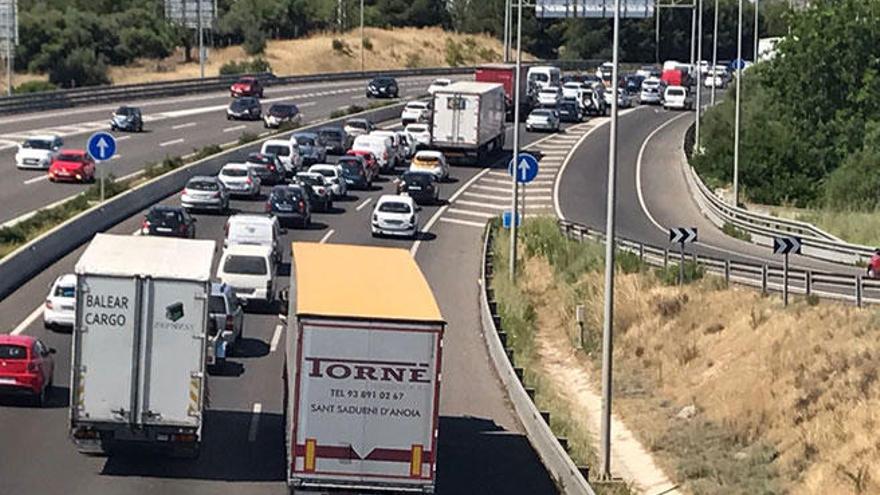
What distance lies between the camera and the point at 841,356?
39781mm

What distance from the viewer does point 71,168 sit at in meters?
63.3

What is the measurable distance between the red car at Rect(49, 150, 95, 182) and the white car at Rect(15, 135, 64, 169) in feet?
6.90

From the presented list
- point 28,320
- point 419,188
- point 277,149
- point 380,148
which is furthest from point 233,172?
point 28,320

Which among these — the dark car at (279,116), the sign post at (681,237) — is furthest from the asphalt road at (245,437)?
the dark car at (279,116)

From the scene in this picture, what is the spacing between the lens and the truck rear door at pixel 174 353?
87.5 feet

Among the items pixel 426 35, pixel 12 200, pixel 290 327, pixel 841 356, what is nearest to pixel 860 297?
pixel 841 356

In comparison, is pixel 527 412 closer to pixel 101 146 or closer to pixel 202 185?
pixel 101 146

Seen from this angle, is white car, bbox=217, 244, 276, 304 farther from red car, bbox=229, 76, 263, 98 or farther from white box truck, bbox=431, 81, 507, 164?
red car, bbox=229, 76, 263, 98

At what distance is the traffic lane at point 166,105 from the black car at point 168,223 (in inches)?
1099

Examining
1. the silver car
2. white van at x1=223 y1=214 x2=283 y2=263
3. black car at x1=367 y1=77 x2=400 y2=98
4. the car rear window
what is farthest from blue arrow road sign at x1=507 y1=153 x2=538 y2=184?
black car at x1=367 y1=77 x2=400 y2=98

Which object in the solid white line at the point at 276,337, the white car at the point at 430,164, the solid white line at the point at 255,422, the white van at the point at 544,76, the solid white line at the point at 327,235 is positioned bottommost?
the solid white line at the point at 255,422

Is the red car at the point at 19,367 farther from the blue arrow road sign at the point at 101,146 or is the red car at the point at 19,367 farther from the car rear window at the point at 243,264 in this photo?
the blue arrow road sign at the point at 101,146

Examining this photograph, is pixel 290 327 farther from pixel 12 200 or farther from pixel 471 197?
pixel 471 197

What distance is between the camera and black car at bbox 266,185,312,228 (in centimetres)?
5656
